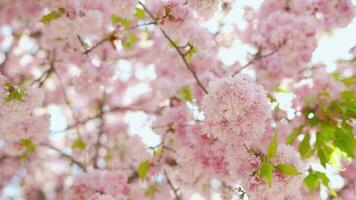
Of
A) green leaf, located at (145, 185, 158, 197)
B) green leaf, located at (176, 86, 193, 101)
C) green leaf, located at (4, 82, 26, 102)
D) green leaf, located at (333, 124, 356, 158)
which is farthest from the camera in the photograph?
green leaf, located at (176, 86, 193, 101)

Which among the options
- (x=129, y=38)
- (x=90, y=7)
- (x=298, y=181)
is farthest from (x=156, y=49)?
(x=298, y=181)

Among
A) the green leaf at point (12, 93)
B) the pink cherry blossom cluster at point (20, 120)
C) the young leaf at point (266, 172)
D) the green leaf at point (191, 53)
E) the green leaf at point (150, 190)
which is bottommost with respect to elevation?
the green leaf at point (150, 190)

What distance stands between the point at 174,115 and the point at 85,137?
6.42 ft

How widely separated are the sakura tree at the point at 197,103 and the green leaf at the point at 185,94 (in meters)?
0.01

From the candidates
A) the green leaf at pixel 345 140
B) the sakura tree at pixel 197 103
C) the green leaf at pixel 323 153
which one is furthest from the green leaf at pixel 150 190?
the green leaf at pixel 345 140

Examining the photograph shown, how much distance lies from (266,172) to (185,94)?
195 centimetres

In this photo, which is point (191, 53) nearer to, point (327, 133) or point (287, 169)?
point (327, 133)

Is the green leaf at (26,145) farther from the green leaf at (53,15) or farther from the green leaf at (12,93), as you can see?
the green leaf at (12,93)

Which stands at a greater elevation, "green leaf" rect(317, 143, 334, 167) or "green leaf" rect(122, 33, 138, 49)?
"green leaf" rect(122, 33, 138, 49)

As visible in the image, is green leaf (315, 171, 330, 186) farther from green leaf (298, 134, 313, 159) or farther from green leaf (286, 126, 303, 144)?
green leaf (286, 126, 303, 144)

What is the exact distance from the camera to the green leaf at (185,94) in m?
3.92

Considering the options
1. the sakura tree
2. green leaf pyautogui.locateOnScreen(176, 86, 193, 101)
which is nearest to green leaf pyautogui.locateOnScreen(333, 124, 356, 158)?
the sakura tree

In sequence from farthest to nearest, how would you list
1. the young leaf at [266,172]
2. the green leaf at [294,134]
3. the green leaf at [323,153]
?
1. the green leaf at [294,134]
2. the green leaf at [323,153]
3. the young leaf at [266,172]

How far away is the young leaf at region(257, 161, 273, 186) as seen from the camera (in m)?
2.05
